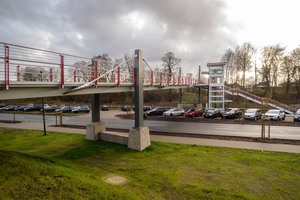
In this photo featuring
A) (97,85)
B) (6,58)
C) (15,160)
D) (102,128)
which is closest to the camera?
(6,58)

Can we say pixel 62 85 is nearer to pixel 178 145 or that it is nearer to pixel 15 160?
pixel 15 160

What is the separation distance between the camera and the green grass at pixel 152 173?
455cm

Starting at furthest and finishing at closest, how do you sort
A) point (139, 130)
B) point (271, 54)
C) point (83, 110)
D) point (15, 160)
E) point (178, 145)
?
point (271, 54)
point (83, 110)
point (178, 145)
point (139, 130)
point (15, 160)

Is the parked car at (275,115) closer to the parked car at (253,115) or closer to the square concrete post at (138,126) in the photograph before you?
the parked car at (253,115)

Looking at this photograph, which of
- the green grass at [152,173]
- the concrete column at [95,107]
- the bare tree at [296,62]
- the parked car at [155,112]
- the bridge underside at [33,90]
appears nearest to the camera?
the green grass at [152,173]

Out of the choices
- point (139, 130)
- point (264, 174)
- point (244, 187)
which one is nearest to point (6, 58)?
point (139, 130)

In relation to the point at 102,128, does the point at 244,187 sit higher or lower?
lower

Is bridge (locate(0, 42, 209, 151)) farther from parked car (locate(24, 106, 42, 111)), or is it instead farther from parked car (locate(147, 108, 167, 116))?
parked car (locate(24, 106, 42, 111))

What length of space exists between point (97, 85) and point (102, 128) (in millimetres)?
4882

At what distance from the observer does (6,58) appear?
5.08m

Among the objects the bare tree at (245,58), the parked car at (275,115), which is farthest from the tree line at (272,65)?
the parked car at (275,115)

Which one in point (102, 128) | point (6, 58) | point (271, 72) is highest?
point (271, 72)

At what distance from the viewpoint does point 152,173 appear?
682 cm

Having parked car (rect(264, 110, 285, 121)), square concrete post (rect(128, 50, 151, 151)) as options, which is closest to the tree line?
parked car (rect(264, 110, 285, 121))
